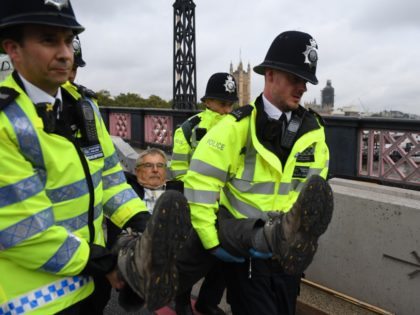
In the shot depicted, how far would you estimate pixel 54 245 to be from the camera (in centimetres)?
133

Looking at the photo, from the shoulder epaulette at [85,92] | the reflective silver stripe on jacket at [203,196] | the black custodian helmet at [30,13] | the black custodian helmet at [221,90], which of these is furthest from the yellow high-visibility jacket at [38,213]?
the black custodian helmet at [221,90]

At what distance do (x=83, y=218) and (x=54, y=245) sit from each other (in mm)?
225

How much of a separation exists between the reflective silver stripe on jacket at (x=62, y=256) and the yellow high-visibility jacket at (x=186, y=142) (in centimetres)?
296

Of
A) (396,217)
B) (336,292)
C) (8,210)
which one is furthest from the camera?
(336,292)

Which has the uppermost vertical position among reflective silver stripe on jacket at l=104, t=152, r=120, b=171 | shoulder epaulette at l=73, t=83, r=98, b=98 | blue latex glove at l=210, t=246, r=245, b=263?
shoulder epaulette at l=73, t=83, r=98, b=98

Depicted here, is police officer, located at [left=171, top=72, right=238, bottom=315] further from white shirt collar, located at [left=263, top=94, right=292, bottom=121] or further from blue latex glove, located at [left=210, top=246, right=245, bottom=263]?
blue latex glove, located at [left=210, top=246, right=245, bottom=263]

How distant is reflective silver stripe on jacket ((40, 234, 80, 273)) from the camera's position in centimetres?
133

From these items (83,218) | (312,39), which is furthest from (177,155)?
(83,218)

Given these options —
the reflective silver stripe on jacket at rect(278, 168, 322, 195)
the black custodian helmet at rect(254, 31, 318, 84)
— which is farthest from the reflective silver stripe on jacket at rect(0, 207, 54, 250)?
the black custodian helmet at rect(254, 31, 318, 84)

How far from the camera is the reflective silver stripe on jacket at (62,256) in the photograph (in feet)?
4.38

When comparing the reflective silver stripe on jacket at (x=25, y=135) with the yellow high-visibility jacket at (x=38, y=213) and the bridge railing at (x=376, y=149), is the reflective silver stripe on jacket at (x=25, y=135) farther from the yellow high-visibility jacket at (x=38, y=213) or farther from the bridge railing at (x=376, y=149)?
the bridge railing at (x=376, y=149)

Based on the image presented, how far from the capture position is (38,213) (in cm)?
130

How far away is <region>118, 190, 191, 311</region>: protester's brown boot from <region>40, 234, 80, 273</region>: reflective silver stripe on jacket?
18cm

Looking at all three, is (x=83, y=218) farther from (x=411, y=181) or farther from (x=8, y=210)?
(x=411, y=181)
